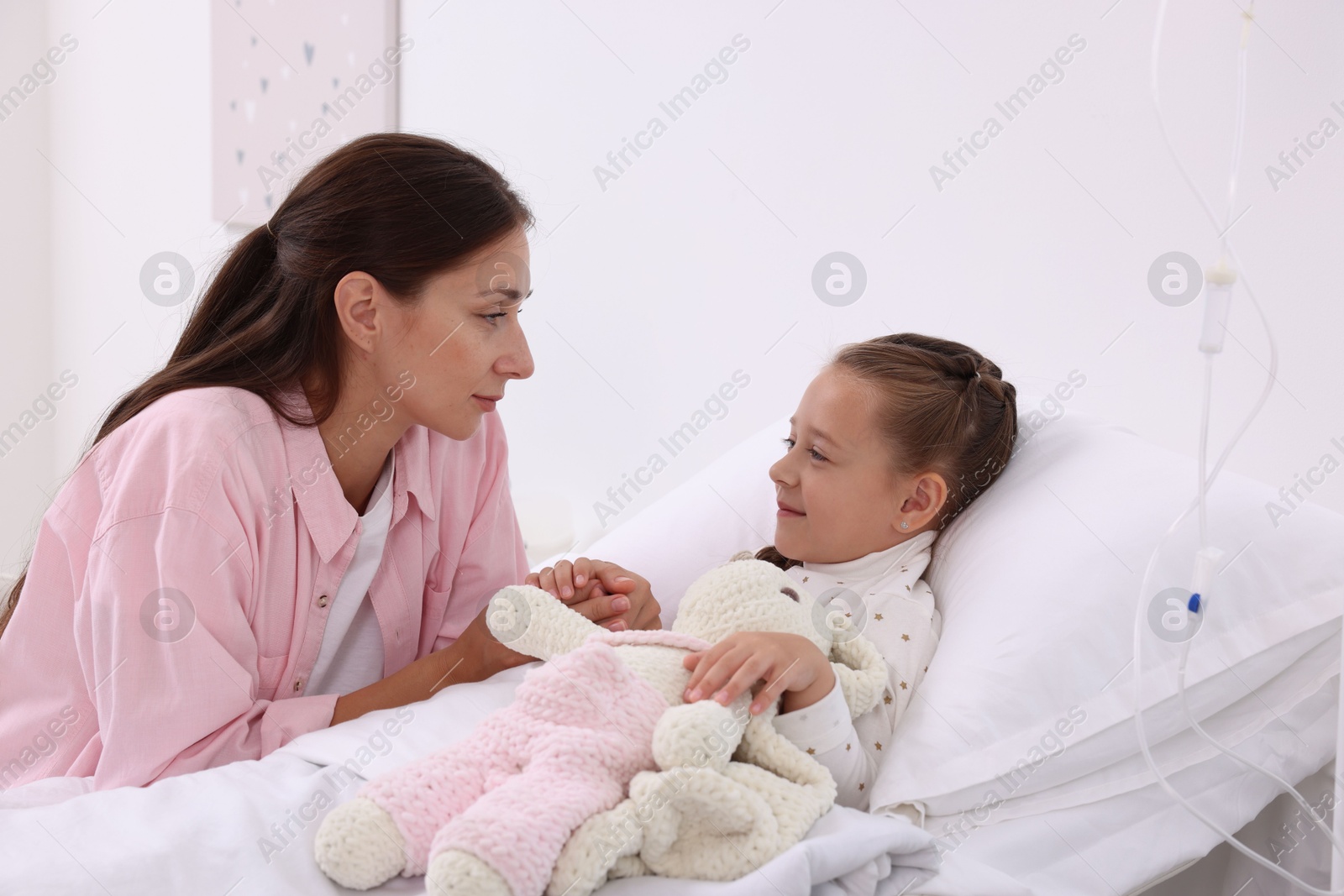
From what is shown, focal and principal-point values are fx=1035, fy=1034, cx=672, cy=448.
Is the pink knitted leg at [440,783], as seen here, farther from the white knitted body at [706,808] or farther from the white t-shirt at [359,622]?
the white t-shirt at [359,622]

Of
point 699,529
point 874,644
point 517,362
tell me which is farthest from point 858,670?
point 517,362

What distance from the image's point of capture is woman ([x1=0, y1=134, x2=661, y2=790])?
1.13 metres

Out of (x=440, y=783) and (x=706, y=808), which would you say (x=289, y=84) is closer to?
(x=440, y=783)

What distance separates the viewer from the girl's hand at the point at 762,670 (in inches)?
37.7

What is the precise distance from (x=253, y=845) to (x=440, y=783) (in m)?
0.17

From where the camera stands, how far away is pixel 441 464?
1.48 m

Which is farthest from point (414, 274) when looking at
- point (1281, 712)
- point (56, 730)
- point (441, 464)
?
point (1281, 712)

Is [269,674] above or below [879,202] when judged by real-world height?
below

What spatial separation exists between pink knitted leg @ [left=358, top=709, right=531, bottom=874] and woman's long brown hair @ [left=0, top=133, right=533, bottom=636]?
547 mm

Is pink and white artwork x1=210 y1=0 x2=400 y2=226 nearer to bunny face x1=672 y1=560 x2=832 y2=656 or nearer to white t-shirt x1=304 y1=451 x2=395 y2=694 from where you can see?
white t-shirt x1=304 y1=451 x2=395 y2=694

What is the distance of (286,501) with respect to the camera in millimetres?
1267

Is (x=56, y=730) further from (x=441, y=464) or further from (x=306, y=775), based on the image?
(x=441, y=464)

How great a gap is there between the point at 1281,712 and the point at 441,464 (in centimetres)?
109

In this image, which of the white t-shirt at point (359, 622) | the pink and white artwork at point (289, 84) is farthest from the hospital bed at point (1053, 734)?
the pink and white artwork at point (289, 84)
